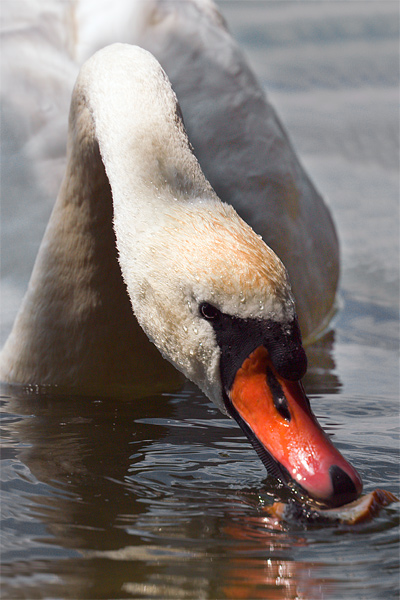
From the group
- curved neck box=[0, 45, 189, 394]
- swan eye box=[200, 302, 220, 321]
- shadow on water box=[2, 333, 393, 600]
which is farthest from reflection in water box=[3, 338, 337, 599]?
swan eye box=[200, 302, 220, 321]

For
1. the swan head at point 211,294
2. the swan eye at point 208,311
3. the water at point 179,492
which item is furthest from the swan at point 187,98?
the swan eye at point 208,311

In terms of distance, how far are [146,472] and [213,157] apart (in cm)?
185

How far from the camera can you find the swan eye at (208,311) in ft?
10.2

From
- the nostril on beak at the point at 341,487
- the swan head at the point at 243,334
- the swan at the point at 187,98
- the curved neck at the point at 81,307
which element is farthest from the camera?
the swan at the point at 187,98

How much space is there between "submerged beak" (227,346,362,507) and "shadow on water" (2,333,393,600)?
14cm

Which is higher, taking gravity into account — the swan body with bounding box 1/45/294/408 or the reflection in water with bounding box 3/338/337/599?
the swan body with bounding box 1/45/294/408

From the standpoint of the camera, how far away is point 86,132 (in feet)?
13.3

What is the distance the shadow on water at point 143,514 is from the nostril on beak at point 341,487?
92 mm

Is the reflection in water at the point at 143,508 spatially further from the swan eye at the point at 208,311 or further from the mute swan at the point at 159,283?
the swan eye at the point at 208,311

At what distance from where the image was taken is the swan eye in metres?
3.11

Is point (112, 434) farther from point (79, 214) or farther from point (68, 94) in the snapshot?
point (68, 94)

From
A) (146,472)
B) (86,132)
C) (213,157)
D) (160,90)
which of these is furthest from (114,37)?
(146,472)

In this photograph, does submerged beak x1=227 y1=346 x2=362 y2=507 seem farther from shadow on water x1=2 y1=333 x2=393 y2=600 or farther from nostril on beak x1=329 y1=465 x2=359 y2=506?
shadow on water x1=2 y1=333 x2=393 y2=600

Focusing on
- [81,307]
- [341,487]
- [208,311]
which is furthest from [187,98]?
[341,487]
